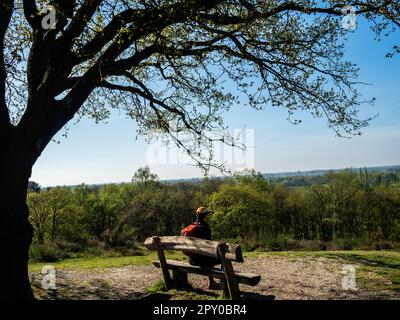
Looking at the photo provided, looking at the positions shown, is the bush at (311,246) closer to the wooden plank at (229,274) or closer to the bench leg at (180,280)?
the bench leg at (180,280)

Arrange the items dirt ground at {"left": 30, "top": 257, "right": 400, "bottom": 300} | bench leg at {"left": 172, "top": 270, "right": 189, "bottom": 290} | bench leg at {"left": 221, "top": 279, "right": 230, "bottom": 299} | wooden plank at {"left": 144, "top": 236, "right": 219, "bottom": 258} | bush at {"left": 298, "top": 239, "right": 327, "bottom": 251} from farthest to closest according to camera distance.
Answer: bush at {"left": 298, "top": 239, "right": 327, "bottom": 251}, bench leg at {"left": 172, "top": 270, "right": 189, "bottom": 290}, dirt ground at {"left": 30, "top": 257, "right": 400, "bottom": 300}, bench leg at {"left": 221, "top": 279, "right": 230, "bottom": 299}, wooden plank at {"left": 144, "top": 236, "right": 219, "bottom": 258}

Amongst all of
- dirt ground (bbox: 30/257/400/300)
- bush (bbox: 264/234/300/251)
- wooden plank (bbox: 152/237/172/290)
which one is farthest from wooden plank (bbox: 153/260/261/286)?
bush (bbox: 264/234/300/251)

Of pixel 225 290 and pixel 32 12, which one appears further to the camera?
pixel 32 12

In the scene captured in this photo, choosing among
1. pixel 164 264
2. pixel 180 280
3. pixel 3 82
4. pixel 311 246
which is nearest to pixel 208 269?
pixel 180 280

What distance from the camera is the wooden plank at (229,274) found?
7340 mm

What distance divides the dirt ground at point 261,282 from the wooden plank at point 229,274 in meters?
0.33

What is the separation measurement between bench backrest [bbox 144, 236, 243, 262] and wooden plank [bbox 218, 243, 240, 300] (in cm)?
8

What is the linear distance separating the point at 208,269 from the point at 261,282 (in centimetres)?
234

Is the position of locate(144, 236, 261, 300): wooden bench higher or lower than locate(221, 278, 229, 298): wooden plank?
higher

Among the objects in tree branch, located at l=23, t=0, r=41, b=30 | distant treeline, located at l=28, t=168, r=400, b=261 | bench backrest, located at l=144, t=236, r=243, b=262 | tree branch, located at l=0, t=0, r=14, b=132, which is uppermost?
tree branch, located at l=23, t=0, r=41, b=30

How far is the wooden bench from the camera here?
23.9 feet

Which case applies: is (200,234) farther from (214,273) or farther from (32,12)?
(32,12)

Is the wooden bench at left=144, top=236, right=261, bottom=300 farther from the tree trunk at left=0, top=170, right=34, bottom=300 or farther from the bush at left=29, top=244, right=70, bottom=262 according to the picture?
the bush at left=29, top=244, right=70, bottom=262

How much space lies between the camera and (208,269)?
8.17m
